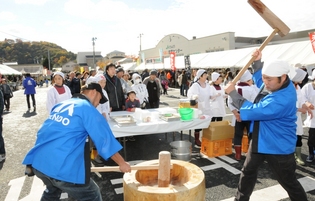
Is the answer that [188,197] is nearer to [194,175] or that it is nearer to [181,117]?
[194,175]

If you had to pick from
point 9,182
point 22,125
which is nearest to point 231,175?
point 9,182

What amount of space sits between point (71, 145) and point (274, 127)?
203 centimetres

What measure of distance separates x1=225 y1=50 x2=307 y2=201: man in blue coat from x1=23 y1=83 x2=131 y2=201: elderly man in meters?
1.49

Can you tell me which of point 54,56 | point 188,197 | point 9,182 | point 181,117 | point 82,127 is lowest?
point 9,182

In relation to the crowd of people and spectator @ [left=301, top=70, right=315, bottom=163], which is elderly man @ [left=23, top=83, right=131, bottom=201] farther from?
spectator @ [left=301, top=70, right=315, bottom=163]

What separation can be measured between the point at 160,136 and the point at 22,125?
17.9 feet

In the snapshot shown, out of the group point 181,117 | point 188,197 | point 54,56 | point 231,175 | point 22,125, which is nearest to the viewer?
point 188,197

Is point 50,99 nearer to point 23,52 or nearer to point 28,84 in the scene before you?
point 28,84

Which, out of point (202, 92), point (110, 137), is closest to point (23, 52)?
point (202, 92)

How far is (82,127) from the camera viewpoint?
1886 millimetres

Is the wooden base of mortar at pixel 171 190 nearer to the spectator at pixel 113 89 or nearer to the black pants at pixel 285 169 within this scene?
the black pants at pixel 285 169

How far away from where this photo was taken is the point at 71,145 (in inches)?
74.0

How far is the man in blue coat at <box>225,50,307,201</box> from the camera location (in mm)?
2268

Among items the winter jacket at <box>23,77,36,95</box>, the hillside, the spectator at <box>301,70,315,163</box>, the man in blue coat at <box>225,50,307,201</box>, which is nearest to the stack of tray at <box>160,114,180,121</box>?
the man in blue coat at <box>225,50,307,201</box>
